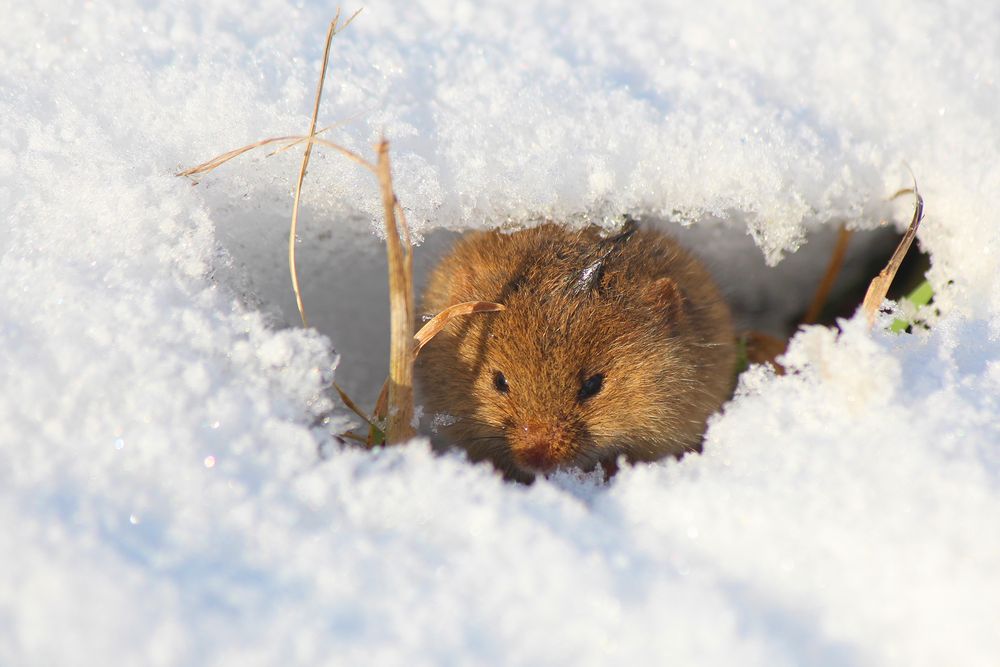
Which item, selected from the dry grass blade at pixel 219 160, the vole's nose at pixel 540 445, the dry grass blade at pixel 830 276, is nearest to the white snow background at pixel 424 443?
the dry grass blade at pixel 219 160

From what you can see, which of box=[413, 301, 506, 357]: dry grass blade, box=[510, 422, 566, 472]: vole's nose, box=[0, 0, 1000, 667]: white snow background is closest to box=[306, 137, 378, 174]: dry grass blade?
box=[0, 0, 1000, 667]: white snow background

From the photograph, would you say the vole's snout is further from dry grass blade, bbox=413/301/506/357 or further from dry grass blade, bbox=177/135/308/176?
dry grass blade, bbox=177/135/308/176

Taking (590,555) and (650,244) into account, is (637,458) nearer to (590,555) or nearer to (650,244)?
(650,244)

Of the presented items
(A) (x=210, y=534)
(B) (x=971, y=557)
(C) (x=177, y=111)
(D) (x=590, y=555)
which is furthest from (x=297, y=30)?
(B) (x=971, y=557)

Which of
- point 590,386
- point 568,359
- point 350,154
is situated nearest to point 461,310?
point 568,359

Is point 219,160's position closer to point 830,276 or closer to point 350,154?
point 350,154

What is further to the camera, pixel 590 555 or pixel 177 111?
pixel 177 111
